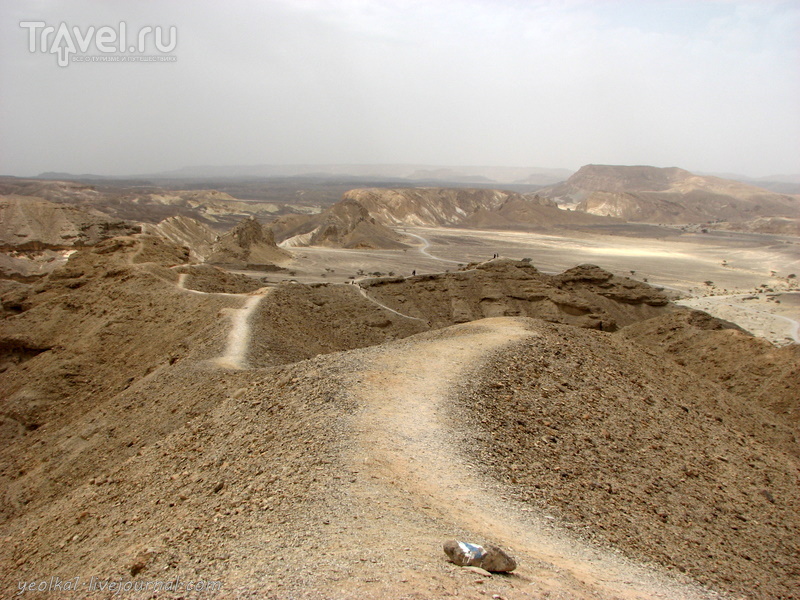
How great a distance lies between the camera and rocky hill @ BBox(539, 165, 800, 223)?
110062 millimetres

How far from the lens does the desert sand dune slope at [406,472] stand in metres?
5.34

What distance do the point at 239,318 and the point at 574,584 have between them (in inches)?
539

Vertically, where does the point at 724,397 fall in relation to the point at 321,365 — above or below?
below

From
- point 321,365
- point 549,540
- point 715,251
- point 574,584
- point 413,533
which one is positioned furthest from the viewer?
point 715,251

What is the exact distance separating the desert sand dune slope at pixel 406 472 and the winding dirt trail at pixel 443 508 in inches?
1.2

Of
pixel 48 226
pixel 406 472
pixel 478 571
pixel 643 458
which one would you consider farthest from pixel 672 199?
pixel 478 571

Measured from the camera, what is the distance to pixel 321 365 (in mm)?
10109

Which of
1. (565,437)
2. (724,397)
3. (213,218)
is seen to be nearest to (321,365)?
(565,437)

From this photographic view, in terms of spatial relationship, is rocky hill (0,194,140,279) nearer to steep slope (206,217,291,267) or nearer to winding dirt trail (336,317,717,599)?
steep slope (206,217,291,267)

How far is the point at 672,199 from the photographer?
123312 mm

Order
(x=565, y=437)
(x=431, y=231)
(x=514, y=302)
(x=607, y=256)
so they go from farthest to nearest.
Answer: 1. (x=431, y=231)
2. (x=607, y=256)
3. (x=514, y=302)
4. (x=565, y=437)

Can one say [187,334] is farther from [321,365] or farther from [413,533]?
[413,533]

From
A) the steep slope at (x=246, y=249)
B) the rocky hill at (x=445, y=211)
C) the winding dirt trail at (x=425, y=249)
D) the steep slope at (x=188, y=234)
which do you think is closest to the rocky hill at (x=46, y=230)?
the steep slope at (x=246, y=249)

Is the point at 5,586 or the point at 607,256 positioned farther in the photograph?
the point at 607,256
